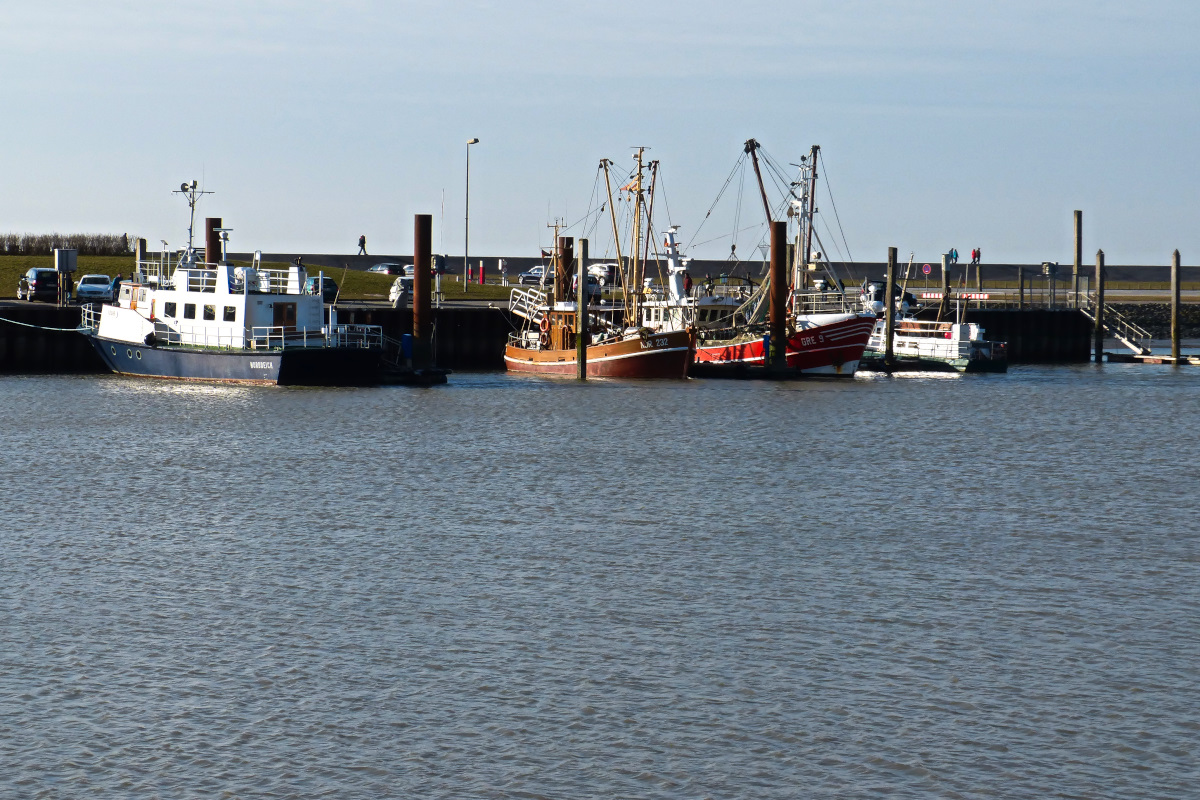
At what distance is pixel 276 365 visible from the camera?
50.5 meters

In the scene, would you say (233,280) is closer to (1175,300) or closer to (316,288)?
(316,288)

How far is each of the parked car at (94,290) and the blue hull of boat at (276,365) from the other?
49.3 ft

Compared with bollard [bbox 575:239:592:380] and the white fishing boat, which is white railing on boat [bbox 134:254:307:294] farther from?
the white fishing boat

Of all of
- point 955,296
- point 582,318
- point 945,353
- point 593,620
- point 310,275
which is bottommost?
point 593,620

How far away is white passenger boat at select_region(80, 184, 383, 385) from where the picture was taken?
5097cm

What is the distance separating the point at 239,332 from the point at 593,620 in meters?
35.5

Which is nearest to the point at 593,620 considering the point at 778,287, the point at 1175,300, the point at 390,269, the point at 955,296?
the point at 778,287

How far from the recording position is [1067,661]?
1656 cm

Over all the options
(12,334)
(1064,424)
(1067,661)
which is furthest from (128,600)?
(12,334)

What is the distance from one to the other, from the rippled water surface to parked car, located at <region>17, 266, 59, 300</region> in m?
32.3

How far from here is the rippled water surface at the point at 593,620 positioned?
1334cm

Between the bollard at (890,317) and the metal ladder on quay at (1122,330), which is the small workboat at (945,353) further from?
the metal ladder on quay at (1122,330)

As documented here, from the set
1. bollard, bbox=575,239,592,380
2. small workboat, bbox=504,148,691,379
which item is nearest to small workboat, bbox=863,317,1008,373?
small workboat, bbox=504,148,691,379

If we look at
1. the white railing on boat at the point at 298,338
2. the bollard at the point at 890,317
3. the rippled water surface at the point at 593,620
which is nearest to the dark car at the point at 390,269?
the bollard at the point at 890,317
